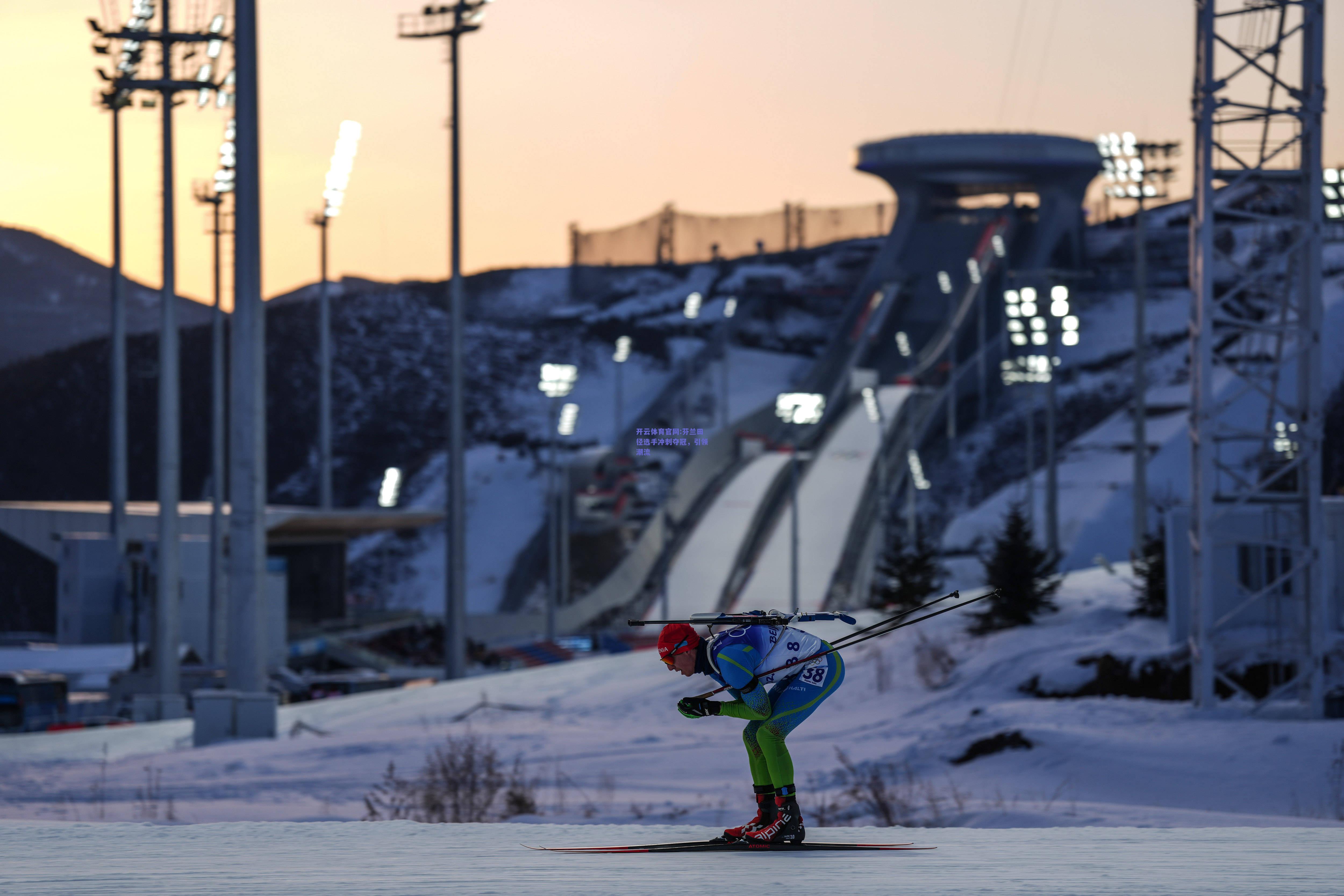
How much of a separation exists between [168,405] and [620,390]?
103ft

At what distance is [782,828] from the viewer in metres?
7.80

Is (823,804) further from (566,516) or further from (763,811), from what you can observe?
(566,516)

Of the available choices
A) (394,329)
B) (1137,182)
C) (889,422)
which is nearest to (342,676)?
(1137,182)

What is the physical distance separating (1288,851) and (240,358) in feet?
52.7

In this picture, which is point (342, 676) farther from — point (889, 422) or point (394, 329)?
point (394, 329)

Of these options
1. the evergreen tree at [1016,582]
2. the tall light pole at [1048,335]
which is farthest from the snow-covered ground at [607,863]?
the tall light pole at [1048,335]

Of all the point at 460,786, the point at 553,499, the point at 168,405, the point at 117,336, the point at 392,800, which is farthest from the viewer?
the point at 117,336

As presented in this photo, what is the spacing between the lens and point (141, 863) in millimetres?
7516

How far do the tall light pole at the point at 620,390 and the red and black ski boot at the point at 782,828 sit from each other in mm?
30204

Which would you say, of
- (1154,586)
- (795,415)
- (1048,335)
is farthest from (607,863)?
(1048,335)

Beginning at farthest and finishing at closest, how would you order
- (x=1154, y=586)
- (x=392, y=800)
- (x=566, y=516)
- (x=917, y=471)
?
(x=917, y=471) < (x=566, y=516) < (x=1154, y=586) < (x=392, y=800)

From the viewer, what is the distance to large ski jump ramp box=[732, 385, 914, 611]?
1746 inches

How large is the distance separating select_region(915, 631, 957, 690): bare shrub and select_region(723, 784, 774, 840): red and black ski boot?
591 inches

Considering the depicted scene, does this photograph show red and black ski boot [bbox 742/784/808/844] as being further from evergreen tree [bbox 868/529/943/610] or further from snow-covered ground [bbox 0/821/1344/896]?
evergreen tree [bbox 868/529/943/610]
